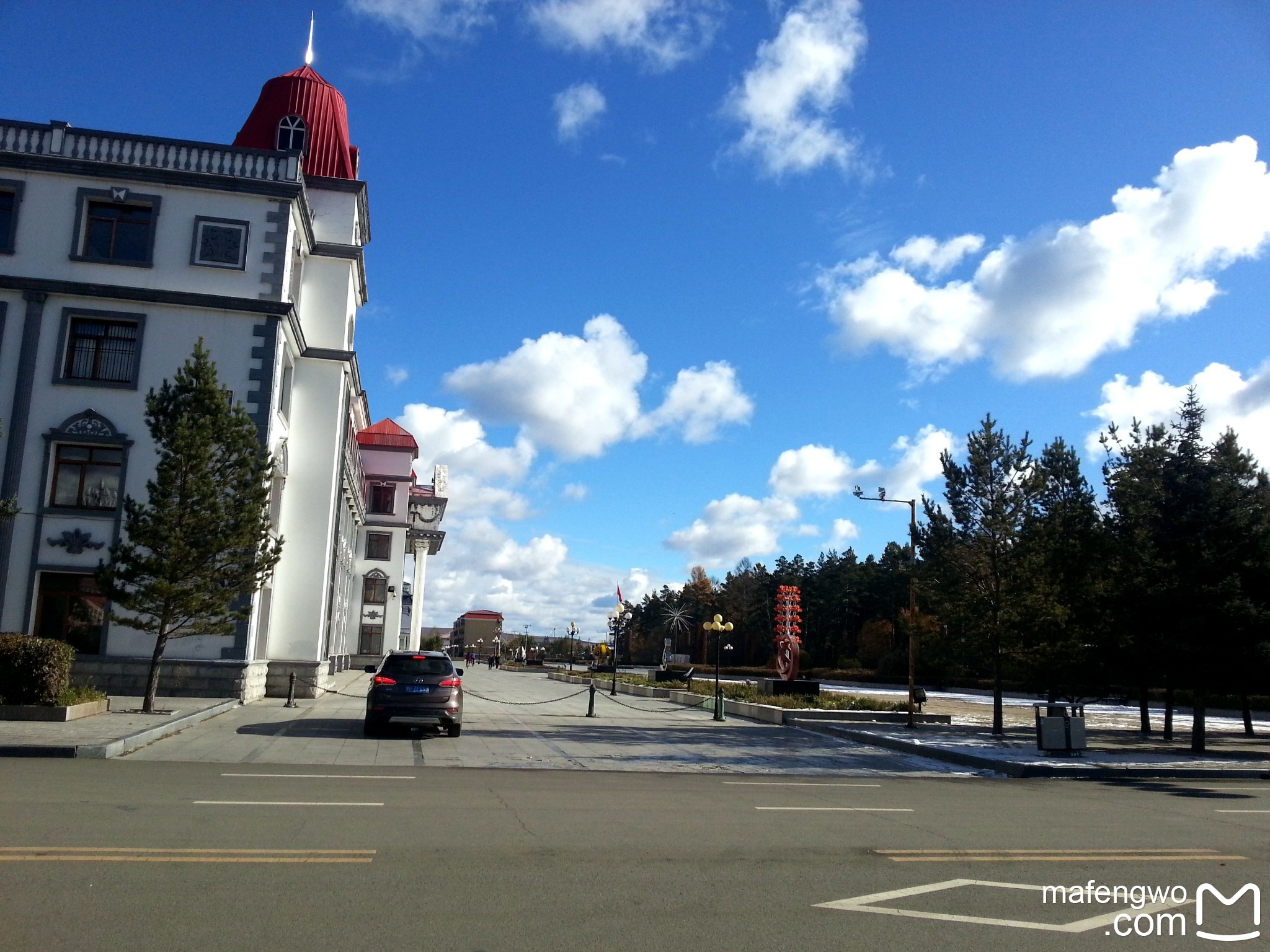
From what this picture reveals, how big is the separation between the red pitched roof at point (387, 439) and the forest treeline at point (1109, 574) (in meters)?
36.3

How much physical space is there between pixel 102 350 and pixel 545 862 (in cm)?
2314

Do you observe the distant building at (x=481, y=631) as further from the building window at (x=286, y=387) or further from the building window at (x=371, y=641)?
the building window at (x=286, y=387)

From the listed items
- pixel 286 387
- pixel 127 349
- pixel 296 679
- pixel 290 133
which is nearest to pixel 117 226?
pixel 127 349

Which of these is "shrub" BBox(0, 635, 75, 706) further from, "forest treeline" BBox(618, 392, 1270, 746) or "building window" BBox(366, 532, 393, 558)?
"building window" BBox(366, 532, 393, 558)

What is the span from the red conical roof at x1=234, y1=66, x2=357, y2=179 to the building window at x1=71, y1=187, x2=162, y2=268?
8.08m

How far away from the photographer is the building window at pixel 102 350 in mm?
25359

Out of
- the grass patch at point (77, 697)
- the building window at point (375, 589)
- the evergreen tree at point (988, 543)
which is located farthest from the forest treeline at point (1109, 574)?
the building window at point (375, 589)

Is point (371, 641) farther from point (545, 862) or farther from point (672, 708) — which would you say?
point (545, 862)

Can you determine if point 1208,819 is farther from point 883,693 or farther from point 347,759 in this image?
point 883,693

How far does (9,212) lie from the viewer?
25.7 meters

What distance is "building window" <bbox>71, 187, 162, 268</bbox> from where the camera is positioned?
2567 cm

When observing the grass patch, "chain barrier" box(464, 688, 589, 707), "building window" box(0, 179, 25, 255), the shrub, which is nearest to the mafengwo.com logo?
the shrub

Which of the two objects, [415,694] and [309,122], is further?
[309,122]

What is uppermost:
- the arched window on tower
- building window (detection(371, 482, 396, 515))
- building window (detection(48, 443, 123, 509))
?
the arched window on tower
